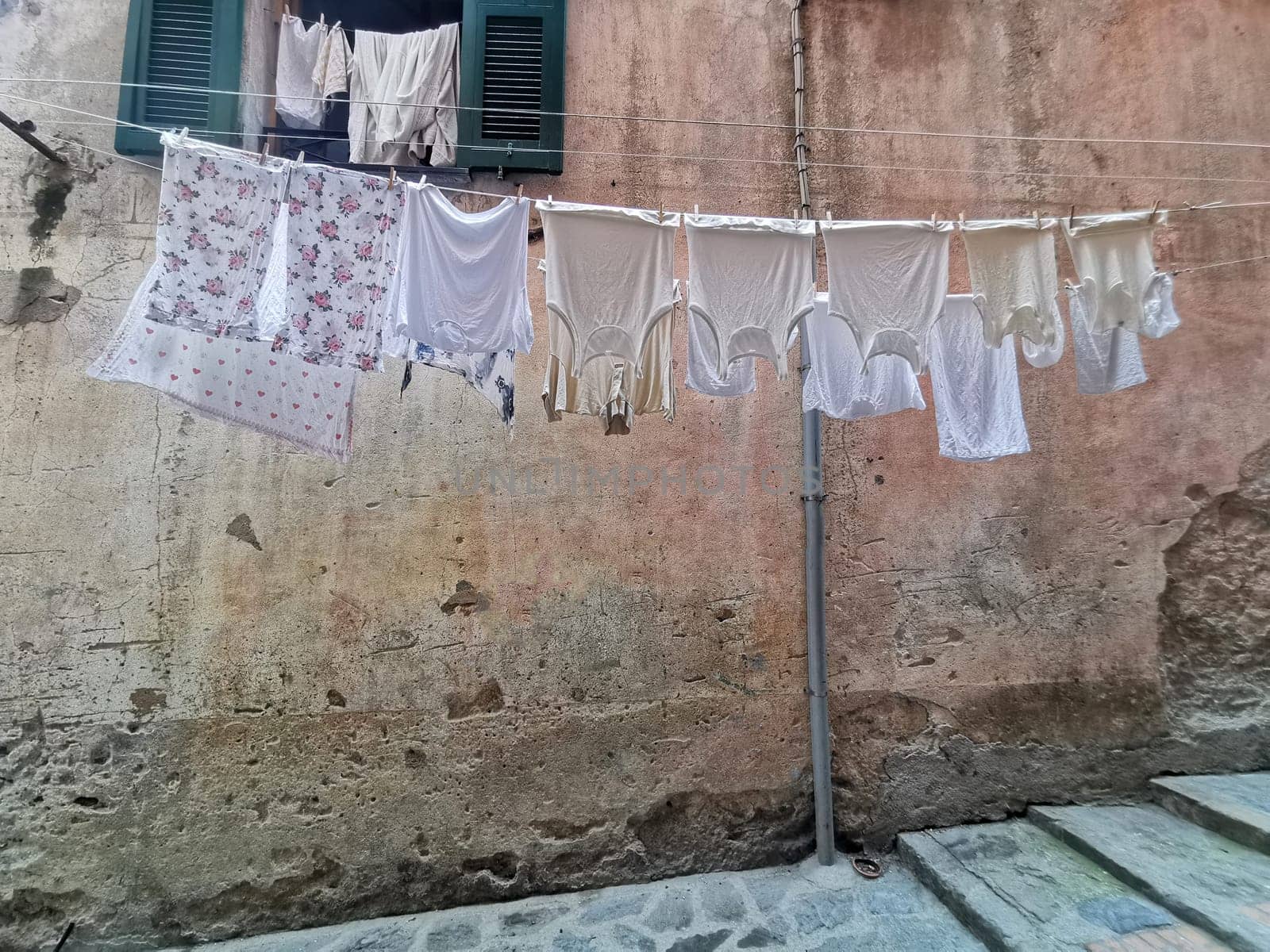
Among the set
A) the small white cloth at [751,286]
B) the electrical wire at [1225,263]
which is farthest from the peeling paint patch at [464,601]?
the electrical wire at [1225,263]

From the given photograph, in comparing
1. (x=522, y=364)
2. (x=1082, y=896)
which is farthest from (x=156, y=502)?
(x=1082, y=896)

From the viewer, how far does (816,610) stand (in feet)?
11.1

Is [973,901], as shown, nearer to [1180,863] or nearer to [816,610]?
[1180,863]

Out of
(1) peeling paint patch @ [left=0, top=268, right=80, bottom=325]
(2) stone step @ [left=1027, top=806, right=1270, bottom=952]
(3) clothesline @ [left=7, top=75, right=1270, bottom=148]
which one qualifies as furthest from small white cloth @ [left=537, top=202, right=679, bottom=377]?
(2) stone step @ [left=1027, top=806, right=1270, bottom=952]

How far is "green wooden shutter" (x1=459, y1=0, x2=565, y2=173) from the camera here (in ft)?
11.6

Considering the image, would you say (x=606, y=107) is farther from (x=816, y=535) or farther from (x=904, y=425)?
(x=816, y=535)

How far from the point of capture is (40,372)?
3205 mm

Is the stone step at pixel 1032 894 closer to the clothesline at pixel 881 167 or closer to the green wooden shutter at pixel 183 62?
the clothesline at pixel 881 167

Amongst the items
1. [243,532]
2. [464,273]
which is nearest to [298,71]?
[464,273]

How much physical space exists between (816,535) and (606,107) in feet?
9.65

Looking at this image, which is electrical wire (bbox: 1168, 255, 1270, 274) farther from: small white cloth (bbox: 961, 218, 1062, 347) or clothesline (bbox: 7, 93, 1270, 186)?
small white cloth (bbox: 961, 218, 1062, 347)

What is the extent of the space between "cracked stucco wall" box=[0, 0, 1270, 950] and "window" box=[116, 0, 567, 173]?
19cm

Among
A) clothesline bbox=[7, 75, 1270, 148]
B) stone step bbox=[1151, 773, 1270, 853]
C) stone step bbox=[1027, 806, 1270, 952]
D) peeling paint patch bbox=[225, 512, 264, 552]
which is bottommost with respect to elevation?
stone step bbox=[1027, 806, 1270, 952]

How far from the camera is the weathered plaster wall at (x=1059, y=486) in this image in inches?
135
